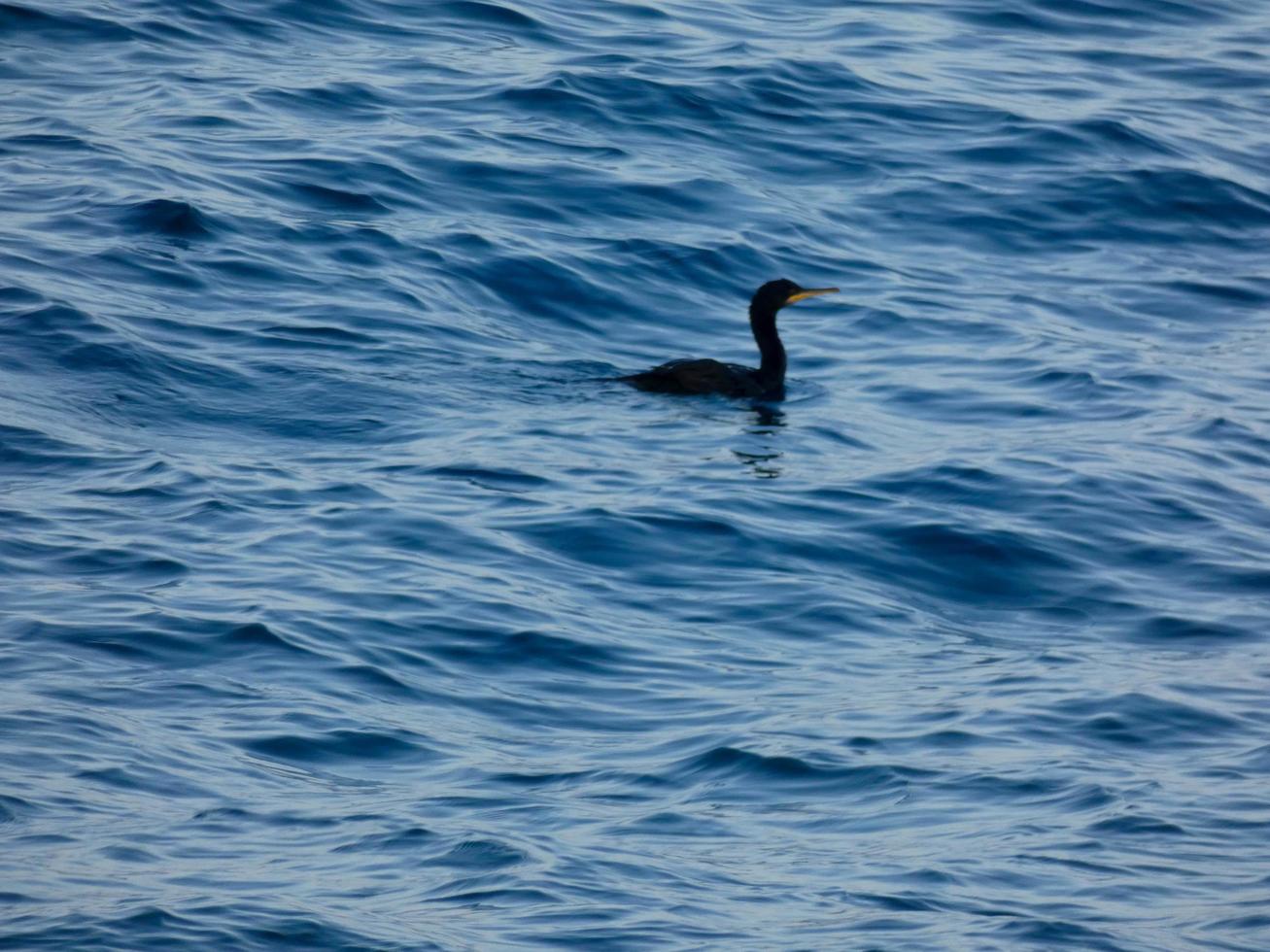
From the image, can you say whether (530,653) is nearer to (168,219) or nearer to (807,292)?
(807,292)

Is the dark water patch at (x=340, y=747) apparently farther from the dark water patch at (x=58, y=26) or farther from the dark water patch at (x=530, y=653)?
the dark water patch at (x=58, y=26)

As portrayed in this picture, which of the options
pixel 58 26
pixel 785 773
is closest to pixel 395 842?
pixel 785 773

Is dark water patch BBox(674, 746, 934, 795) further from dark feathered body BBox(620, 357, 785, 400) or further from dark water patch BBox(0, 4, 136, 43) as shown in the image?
dark water patch BBox(0, 4, 136, 43)

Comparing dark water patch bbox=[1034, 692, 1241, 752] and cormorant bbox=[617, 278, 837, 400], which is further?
cormorant bbox=[617, 278, 837, 400]

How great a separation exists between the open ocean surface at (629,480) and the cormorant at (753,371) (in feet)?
0.59

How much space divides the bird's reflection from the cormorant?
0.67 feet

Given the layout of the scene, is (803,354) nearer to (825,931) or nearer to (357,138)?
(357,138)

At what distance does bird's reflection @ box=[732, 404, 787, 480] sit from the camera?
12.5 m

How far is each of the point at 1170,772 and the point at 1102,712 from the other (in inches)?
24.2

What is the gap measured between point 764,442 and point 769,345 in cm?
142

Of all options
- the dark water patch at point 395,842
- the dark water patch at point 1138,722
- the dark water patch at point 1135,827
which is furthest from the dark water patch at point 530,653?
the dark water patch at point 1135,827

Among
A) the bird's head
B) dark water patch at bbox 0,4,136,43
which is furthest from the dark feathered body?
dark water patch at bbox 0,4,136,43

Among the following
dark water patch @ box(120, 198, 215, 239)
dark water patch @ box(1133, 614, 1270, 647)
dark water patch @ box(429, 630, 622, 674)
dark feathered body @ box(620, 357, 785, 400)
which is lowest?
dark water patch @ box(429, 630, 622, 674)

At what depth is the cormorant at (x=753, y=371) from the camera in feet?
44.5
